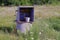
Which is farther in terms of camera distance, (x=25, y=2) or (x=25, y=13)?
(x=25, y=2)

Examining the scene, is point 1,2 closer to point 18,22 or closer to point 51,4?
point 51,4

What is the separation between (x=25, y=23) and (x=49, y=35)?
95cm

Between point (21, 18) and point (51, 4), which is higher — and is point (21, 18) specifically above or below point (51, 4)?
above

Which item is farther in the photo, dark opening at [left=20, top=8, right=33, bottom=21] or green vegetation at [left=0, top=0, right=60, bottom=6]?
green vegetation at [left=0, top=0, right=60, bottom=6]

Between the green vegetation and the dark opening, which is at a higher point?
the dark opening

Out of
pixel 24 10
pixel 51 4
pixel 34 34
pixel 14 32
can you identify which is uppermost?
pixel 34 34

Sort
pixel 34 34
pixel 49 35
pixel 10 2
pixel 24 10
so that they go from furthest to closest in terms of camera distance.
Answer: pixel 10 2 < pixel 24 10 < pixel 49 35 < pixel 34 34

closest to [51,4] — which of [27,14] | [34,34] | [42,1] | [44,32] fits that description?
[42,1]

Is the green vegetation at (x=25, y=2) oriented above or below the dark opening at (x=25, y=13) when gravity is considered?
below

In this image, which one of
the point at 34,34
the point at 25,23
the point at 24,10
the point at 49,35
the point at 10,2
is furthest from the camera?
the point at 10,2

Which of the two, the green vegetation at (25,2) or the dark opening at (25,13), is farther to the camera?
the green vegetation at (25,2)

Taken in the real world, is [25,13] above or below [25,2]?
above

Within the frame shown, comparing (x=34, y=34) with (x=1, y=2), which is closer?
(x=34, y=34)

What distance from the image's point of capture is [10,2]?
14.3 metres
